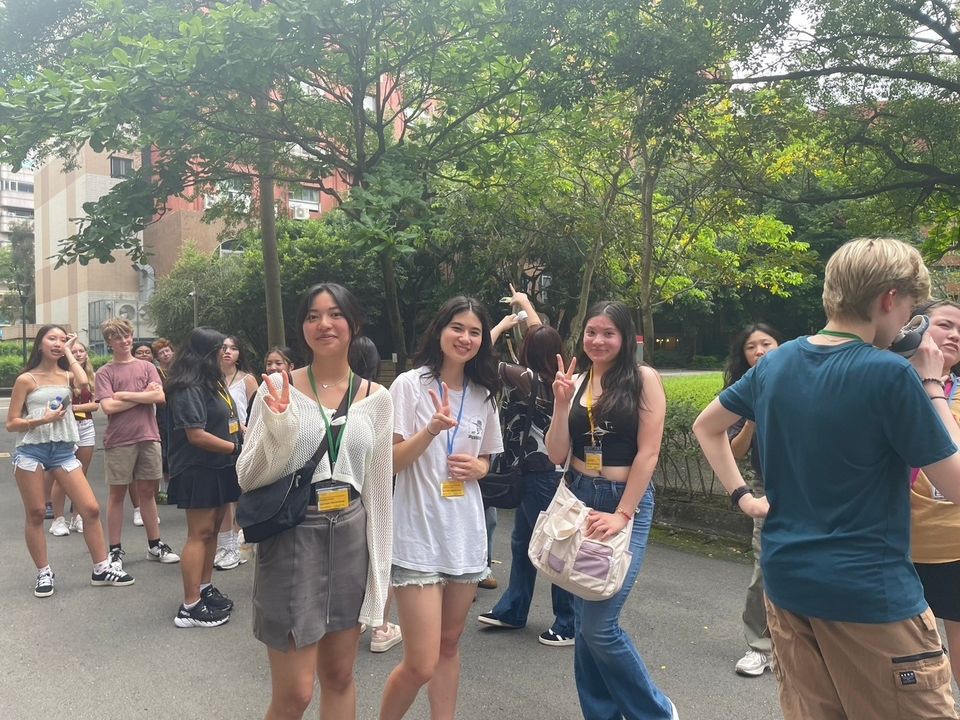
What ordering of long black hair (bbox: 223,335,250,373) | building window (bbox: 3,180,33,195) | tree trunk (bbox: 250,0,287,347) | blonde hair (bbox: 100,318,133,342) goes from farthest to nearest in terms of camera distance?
building window (bbox: 3,180,33,195), tree trunk (bbox: 250,0,287,347), blonde hair (bbox: 100,318,133,342), long black hair (bbox: 223,335,250,373)

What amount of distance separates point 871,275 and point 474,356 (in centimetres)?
155

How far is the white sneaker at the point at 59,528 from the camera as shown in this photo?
6.35 metres

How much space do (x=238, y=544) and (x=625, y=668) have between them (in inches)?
155

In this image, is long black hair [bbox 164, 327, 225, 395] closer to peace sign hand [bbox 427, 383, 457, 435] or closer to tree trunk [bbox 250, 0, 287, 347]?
peace sign hand [bbox 427, 383, 457, 435]

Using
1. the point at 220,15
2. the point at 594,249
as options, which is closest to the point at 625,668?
the point at 220,15

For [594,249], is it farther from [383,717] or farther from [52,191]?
[52,191]

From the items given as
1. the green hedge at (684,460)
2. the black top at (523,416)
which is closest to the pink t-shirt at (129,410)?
the black top at (523,416)

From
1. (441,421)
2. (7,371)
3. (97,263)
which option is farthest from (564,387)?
(97,263)

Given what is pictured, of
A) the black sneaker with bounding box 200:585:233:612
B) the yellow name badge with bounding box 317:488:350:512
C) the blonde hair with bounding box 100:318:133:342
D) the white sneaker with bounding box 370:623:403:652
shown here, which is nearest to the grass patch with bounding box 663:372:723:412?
the yellow name badge with bounding box 317:488:350:512

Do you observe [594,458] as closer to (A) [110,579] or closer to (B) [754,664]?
(B) [754,664]

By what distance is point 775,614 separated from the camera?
1.98 m

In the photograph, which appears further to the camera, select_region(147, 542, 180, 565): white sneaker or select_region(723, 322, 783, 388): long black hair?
select_region(147, 542, 180, 565): white sneaker

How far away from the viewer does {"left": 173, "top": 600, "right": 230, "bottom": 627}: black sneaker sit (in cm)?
427

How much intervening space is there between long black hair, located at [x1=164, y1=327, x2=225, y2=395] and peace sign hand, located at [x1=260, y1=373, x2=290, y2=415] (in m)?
2.31
